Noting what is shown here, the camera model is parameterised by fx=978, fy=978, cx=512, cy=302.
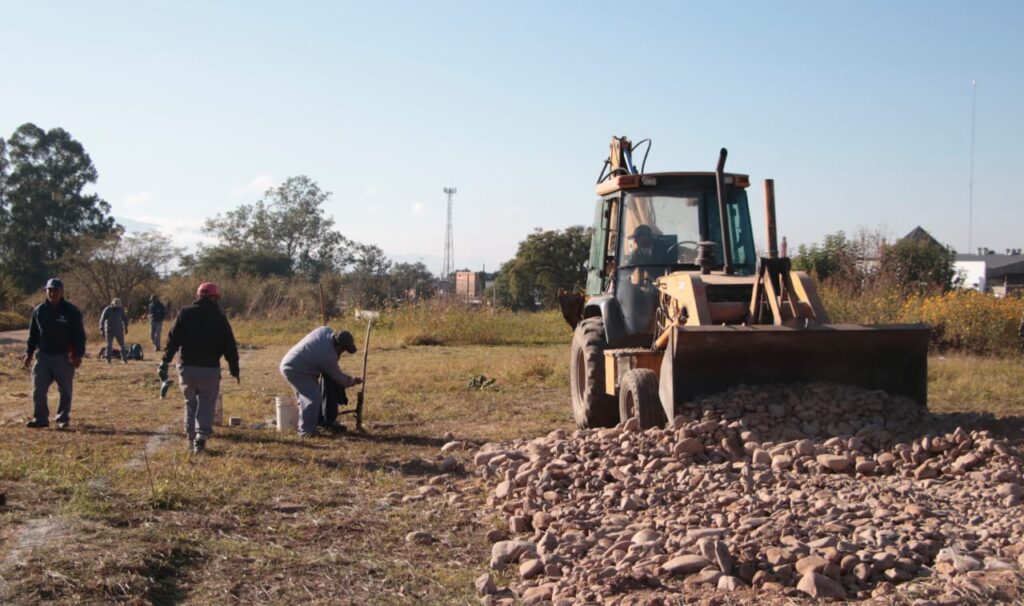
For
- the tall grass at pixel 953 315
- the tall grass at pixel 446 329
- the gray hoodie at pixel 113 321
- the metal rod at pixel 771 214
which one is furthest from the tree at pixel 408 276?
the metal rod at pixel 771 214

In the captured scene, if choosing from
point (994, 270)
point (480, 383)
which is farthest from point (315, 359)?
point (994, 270)

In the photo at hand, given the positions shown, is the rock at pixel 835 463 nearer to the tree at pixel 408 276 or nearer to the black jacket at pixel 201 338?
A: the black jacket at pixel 201 338

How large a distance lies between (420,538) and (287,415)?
4612 mm

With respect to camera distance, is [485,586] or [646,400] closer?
[485,586]

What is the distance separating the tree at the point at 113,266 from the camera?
3712 centimetres

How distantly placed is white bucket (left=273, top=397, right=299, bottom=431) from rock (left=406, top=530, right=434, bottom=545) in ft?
14.8

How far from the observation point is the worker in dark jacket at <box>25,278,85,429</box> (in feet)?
34.0

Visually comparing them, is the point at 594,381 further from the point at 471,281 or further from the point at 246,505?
the point at 471,281

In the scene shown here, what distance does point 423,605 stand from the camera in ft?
16.1

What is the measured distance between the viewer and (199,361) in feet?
29.3

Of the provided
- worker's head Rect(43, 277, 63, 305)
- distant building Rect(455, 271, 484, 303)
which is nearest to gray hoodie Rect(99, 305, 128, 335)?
worker's head Rect(43, 277, 63, 305)

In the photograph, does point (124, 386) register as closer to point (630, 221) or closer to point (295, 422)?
point (295, 422)

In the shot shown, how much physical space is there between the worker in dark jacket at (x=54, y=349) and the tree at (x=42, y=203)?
42612 mm

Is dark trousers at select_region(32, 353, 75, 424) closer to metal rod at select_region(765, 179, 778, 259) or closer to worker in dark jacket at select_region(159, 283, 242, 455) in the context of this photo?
worker in dark jacket at select_region(159, 283, 242, 455)
